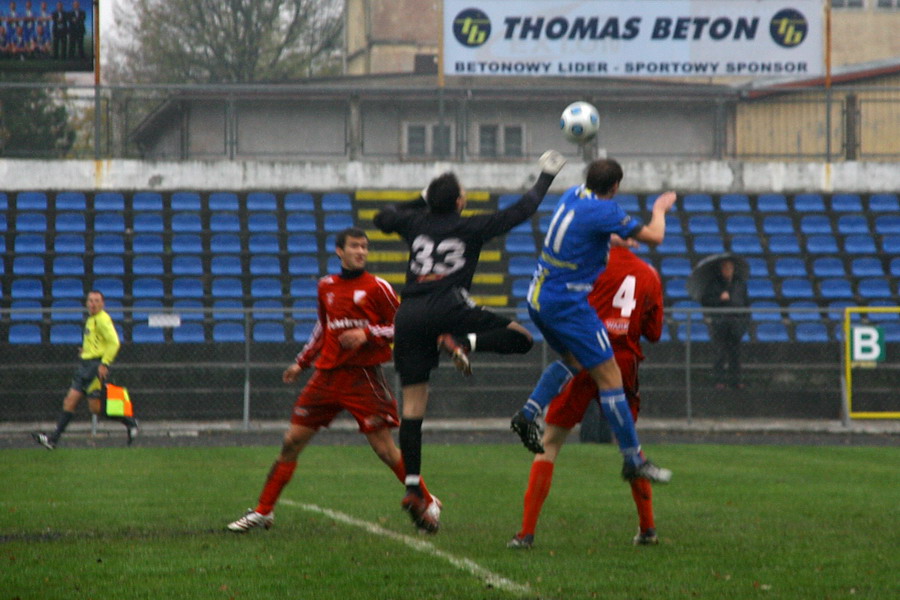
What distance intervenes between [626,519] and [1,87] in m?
18.9

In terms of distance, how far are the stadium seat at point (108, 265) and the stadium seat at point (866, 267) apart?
13046mm

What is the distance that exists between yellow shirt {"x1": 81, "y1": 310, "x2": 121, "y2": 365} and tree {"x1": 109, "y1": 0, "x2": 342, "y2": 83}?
94.8 feet

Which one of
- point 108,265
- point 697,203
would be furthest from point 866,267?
point 108,265

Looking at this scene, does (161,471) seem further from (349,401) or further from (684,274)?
(684,274)

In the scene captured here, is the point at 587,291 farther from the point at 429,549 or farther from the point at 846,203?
the point at 846,203

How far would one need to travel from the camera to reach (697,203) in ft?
86.6

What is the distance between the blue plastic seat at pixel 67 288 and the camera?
74.5 ft

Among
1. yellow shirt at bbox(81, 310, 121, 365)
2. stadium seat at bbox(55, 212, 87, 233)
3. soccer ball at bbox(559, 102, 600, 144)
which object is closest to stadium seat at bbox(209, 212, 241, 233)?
stadium seat at bbox(55, 212, 87, 233)

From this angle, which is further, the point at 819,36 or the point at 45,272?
the point at 819,36

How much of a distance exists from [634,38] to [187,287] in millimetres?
10307

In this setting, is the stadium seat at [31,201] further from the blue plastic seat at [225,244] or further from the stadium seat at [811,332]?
the stadium seat at [811,332]

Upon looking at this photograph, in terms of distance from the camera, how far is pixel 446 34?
87.6ft

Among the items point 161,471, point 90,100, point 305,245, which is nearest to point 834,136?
point 305,245

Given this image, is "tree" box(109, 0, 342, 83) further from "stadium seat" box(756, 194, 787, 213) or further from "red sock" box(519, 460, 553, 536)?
"red sock" box(519, 460, 553, 536)
